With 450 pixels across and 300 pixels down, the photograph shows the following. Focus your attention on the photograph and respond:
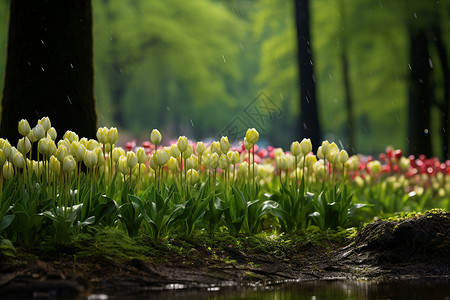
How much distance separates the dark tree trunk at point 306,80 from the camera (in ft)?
40.3

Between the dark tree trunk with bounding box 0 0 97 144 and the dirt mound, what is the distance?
11.8 feet

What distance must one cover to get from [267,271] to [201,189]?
1.00 meters

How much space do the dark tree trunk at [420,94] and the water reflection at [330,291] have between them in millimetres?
9605

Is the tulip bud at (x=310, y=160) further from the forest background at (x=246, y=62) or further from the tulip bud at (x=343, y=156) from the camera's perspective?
the forest background at (x=246, y=62)

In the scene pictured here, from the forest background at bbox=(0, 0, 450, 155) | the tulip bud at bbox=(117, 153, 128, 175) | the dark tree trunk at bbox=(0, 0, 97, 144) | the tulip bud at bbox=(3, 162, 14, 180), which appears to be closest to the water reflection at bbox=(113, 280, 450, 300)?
the tulip bud at bbox=(117, 153, 128, 175)

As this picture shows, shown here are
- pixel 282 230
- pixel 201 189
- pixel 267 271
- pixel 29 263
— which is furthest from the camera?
pixel 282 230

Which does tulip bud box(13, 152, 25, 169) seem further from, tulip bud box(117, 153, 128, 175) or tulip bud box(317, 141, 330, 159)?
tulip bud box(317, 141, 330, 159)

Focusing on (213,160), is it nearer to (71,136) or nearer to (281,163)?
(281,163)

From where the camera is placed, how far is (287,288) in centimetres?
416

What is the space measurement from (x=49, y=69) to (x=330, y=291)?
13.9 feet

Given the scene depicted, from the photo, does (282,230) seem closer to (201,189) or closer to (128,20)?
(201,189)

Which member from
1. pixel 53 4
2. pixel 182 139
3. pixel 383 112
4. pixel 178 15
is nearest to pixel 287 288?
pixel 182 139

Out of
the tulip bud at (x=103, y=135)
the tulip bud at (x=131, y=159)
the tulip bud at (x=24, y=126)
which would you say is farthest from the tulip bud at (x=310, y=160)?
the tulip bud at (x=24, y=126)

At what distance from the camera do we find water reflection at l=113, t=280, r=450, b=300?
3.72 m
